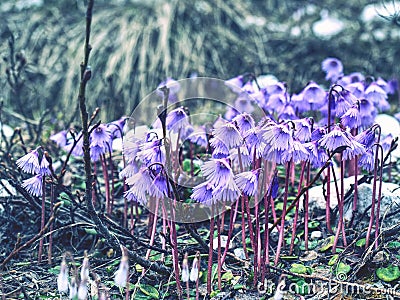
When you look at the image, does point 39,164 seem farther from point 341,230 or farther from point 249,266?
point 341,230

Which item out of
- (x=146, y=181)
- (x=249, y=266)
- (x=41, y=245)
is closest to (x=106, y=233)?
(x=146, y=181)

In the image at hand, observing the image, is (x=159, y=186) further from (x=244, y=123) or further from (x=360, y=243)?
(x=360, y=243)

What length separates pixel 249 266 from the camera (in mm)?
1783

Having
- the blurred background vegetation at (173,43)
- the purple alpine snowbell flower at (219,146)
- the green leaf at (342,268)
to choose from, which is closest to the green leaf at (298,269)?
the green leaf at (342,268)

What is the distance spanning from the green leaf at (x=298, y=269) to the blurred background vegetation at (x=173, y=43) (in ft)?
7.57

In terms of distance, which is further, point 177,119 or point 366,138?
point 177,119

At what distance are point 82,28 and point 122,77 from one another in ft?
2.65

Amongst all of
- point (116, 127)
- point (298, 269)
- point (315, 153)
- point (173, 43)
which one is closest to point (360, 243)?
point (298, 269)

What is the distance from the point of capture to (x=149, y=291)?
1.73 m

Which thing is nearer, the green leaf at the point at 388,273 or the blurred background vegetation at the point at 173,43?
the green leaf at the point at 388,273

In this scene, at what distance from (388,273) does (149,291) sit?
76 centimetres

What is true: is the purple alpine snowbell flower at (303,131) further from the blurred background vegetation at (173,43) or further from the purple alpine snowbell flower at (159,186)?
the blurred background vegetation at (173,43)

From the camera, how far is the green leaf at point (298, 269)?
1751mm

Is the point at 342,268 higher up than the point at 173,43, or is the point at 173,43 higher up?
the point at 173,43
